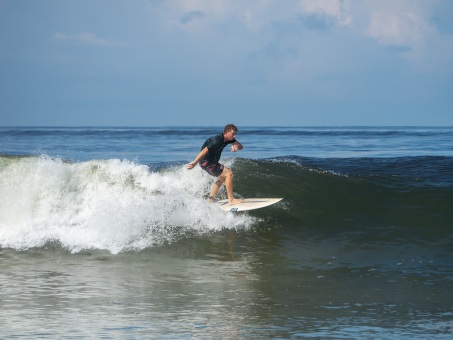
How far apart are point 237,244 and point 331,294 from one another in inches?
139

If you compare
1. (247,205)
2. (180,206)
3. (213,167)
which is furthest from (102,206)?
(247,205)

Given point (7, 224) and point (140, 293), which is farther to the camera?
point (7, 224)

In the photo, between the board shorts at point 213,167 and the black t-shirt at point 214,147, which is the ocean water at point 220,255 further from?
the black t-shirt at point 214,147

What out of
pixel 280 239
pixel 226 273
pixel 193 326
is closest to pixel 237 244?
pixel 280 239

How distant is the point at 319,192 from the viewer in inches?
628

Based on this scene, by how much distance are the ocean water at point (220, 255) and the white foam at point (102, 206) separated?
0.03 metres

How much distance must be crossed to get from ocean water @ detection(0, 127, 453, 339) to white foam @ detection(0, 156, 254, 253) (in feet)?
0.10

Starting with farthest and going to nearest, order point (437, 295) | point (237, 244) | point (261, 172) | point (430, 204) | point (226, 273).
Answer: point (261, 172) < point (430, 204) < point (237, 244) < point (226, 273) < point (437, 295)

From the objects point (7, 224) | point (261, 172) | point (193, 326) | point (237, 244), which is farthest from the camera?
point (261, 172)

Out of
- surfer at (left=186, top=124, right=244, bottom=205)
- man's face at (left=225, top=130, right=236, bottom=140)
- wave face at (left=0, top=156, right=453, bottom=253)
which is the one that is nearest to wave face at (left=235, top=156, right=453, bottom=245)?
wave face at (left=0, top=156, right=453, bottom=253)

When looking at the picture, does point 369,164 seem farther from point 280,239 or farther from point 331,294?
point 331,294

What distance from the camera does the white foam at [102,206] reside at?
1189 cm

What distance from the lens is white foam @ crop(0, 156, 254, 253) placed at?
11891mm

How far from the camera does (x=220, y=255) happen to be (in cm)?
1093
